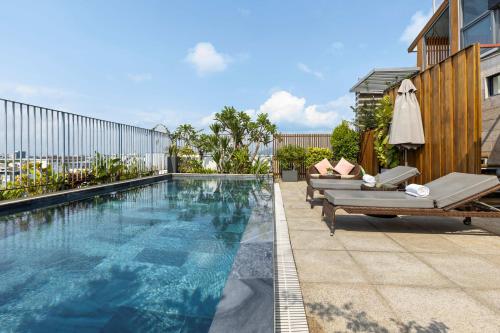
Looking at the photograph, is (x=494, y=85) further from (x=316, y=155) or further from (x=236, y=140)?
(x=236, y=140)

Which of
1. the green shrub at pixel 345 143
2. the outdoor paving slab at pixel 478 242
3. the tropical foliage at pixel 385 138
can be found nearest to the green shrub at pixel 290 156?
the green shrub at pixel 345 143

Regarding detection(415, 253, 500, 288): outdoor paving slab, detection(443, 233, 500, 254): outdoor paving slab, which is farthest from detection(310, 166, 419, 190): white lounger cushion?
detection(415, 253, 500, 288): outdoor paving slab

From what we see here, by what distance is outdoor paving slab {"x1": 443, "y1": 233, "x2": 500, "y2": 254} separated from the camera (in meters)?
3.02

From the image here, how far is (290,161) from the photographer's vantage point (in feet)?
38.5

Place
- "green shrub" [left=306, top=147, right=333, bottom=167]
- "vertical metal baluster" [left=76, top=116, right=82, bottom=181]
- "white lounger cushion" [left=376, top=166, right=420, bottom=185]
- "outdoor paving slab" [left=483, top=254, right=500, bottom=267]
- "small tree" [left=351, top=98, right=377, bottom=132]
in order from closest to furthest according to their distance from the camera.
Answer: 1. "outdoor paving slab" [left=483, top=254, right=500, bottom=267]
2. "white lounger cushion" [left=376, top=166, right=420, bottom=185]
3. "vertical metal baluster" [left=76, top=116, right=82, bottom=181]
4. "small tree" [left=351, top=98, right=377, bottom=132]
5. "green shrub" [left=306, top=147, right=333, bottom=167]

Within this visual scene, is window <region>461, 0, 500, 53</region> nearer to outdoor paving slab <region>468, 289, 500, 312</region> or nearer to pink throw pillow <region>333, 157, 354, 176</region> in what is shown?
pink throw pillow <region>333, 157, 354, 176</region>

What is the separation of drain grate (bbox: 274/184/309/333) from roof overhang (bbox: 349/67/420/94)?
10.8 meters

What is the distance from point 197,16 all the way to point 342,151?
7.99 meters

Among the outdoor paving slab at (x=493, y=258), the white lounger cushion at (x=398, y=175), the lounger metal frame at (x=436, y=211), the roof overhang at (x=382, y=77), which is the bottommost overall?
the outdoor paving slab at (x=493, y=258)

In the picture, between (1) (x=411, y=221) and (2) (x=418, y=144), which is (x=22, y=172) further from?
(2) (x=418, y=144)

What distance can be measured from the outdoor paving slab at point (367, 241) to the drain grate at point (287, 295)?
0.74 meters

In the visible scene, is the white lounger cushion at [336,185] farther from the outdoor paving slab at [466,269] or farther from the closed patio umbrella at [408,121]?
the outdoor paving slab at [466,269]

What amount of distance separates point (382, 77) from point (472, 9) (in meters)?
4.08

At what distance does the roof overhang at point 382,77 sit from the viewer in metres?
11.5
